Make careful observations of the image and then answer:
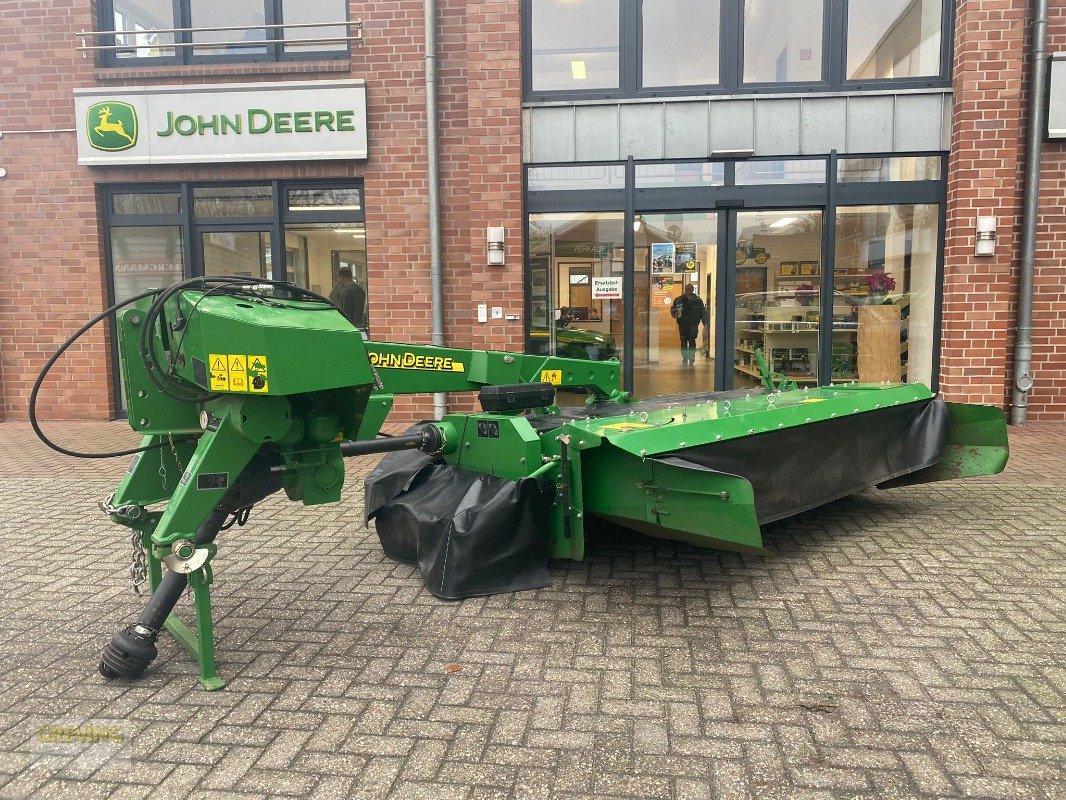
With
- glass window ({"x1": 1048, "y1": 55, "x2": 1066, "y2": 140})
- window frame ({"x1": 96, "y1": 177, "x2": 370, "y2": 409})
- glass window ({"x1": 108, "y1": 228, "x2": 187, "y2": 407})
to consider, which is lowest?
glass window ({"x1": 108, "y1": 228, "x2": 187, "y2": 407})

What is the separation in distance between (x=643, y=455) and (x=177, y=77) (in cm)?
824

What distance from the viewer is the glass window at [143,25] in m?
9.15

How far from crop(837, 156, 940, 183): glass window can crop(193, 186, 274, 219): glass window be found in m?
6.65

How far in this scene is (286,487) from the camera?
3.50m

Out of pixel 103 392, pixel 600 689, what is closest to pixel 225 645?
pixel 600 689

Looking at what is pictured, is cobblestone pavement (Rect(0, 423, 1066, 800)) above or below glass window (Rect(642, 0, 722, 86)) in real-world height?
below

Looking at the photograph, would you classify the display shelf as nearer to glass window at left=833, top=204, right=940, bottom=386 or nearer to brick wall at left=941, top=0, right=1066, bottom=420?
glass window at left=833, top=204, right=940, bottom=386

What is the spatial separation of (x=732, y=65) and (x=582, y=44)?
1.71 meters

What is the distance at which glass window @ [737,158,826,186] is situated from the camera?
868cm

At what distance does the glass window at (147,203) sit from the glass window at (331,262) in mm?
1445

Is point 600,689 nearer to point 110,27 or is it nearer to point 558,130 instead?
point 558,130

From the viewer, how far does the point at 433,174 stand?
8734 millimetres

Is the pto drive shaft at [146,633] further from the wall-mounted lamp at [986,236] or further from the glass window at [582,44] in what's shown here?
the wall-mounted lamp at [986,236]

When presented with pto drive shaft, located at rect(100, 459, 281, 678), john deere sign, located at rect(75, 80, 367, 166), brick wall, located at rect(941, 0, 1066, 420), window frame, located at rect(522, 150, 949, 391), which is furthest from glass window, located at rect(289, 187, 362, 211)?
brick wall, located at rect(941, 0, 1066, 420)
